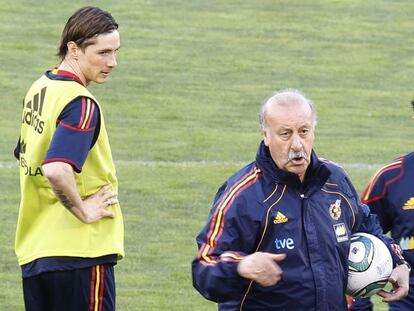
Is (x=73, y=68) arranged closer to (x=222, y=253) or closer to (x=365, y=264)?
(x=222, y=253)

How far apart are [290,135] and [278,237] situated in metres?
0.43

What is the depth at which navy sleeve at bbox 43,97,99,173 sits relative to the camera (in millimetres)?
6324

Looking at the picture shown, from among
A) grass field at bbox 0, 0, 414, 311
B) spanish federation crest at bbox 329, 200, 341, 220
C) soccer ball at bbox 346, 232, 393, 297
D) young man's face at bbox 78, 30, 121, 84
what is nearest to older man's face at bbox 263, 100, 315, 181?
spanish federation crest at bbox 329, 200, 341, 220

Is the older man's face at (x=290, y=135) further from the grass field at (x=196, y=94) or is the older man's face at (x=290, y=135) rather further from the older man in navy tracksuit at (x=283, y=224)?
the grass field at (x=196, y=94)

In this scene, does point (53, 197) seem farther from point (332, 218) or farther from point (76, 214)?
point (332, 218)

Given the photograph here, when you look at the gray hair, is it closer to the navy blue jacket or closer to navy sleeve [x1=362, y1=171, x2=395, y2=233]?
the navy blue jacket

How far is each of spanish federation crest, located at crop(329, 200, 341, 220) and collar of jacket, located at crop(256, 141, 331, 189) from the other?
110mm

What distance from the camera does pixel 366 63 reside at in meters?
20.0

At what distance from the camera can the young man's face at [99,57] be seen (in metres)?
6.57

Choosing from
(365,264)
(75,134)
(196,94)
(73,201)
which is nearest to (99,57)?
(75,134)

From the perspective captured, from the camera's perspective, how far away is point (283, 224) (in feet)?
19.0

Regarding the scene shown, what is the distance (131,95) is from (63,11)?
365cm

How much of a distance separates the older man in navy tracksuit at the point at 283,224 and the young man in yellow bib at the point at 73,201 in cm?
85

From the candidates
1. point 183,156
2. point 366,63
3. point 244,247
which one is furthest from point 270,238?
point 366,63
